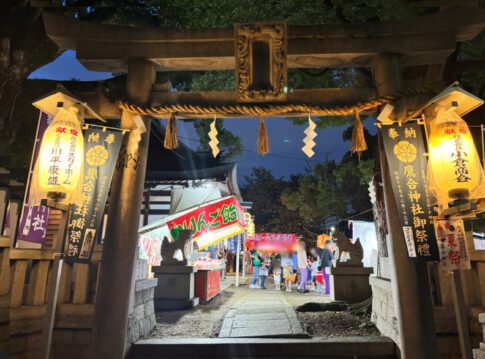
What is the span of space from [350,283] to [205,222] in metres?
6.82

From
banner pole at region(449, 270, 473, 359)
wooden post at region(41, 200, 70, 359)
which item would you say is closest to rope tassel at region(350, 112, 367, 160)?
banner pole at region(449, 270, 473, 359)

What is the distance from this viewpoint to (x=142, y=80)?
571cm

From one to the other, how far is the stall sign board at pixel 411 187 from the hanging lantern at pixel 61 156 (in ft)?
16.9

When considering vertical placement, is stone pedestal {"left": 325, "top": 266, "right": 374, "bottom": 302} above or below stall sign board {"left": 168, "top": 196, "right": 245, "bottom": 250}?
below

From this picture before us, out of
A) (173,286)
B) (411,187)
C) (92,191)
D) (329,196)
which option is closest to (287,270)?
(329,196)

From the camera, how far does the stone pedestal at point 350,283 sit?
1046cm

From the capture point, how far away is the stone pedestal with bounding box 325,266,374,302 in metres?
10.5

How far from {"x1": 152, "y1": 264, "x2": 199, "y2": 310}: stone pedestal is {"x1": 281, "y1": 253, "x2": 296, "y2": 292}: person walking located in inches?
358

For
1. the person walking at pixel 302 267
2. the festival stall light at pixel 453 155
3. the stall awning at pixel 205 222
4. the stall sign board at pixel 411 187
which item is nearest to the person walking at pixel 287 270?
the person walking at pixel 302 267

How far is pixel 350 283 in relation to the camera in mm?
10617

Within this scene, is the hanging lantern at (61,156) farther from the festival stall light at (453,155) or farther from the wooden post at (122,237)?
the festival stall light at (453,155)

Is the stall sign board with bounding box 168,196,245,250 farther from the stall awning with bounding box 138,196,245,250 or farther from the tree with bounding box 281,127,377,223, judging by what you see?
the tree with bounding box 281,127,377,223

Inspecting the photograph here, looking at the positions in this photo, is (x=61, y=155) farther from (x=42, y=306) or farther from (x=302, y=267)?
(x=302, y=267)

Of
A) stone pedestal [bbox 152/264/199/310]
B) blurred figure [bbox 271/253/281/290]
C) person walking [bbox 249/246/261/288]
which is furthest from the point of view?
blurred figure [bbox 271/253/281/290]
